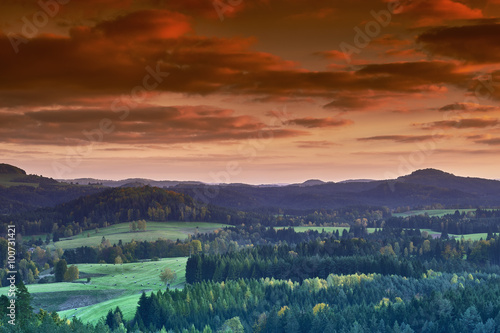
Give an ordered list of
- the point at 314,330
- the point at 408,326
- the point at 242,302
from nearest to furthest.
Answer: the point at 408,326 < the point at 314,330 < the point at 242,302

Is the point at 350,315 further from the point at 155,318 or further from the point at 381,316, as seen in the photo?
the point at 155,318

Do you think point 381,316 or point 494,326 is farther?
point 381,316

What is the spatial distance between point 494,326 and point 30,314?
11187 cm

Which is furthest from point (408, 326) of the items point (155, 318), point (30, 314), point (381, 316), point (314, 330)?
point (30, 314)

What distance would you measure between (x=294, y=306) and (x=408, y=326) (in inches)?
1726

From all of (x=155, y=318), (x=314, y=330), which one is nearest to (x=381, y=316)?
(x=314, y=330)

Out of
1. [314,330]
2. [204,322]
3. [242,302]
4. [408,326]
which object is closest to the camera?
[408,326]

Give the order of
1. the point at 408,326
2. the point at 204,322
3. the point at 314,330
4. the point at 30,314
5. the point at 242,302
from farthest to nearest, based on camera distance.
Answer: the point at 242,302 < the point at 204,322 < the point at 314,330 < the point at 408,326 < the point at 30,314

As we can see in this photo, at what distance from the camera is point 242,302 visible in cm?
19300

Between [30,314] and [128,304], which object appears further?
[128,304]

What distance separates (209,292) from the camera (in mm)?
194500

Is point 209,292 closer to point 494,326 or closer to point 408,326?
point 408,326

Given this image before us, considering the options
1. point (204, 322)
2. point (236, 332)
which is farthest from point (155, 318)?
point (236, 332)

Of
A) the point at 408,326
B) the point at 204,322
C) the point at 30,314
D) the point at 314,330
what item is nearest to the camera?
the point at 30,314
